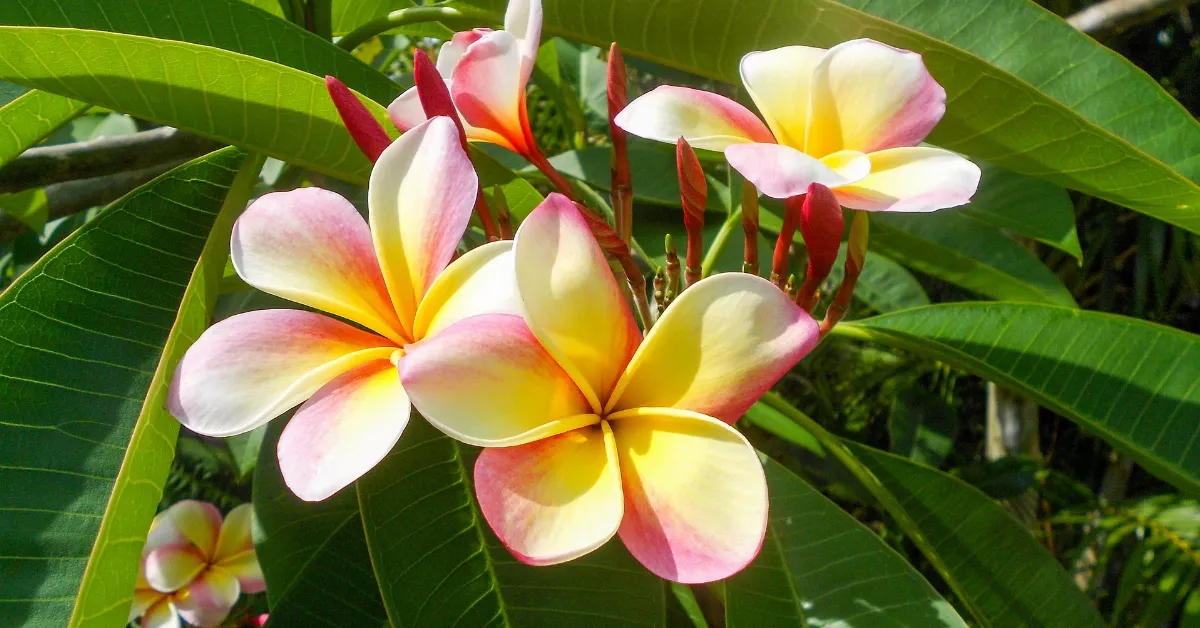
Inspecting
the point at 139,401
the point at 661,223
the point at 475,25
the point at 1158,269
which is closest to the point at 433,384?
the point at 139,401

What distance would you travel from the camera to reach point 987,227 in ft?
4.22

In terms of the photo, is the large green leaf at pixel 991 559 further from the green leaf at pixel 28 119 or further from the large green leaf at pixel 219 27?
the green leaf at pixel 28 119

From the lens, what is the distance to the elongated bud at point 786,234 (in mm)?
666

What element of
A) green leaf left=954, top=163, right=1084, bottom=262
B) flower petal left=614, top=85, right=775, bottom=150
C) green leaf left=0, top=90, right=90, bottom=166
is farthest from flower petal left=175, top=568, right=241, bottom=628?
green leaf left=954, top=163, right=1084, bottom=262

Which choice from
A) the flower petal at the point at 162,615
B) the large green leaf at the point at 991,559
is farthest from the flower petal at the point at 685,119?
the flower petal at the point at 162,615

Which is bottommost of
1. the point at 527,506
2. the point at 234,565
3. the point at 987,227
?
the point at 234,565

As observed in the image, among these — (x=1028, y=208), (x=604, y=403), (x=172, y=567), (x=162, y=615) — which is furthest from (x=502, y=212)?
(x=162, y=615)

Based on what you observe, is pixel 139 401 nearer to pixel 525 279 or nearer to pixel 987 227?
pixel 525 279

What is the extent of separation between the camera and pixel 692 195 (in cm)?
63

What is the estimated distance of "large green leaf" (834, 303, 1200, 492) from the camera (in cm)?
81

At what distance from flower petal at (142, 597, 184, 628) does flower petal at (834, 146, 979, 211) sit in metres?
1.36

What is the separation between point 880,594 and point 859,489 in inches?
39.8

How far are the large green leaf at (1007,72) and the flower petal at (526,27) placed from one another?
0.14 meters

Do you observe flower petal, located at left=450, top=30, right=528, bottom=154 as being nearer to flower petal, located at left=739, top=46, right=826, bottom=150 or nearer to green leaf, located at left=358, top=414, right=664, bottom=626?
flower petal, located at left=739, top=46, right=826, bottom=150
